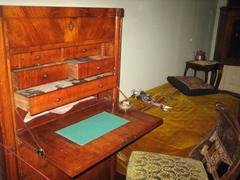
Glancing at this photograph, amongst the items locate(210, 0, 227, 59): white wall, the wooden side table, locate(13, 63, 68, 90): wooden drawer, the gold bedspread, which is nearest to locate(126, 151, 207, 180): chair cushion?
the gold bedspread

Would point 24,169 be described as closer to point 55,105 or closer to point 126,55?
point 55,105

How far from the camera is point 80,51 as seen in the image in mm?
1644

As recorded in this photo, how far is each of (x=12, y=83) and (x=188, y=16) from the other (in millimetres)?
3329

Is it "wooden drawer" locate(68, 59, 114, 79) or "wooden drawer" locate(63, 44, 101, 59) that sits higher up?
"wooden drawer" locate(63, 44, 101, 59)

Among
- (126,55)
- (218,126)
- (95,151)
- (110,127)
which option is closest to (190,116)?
(218,126)

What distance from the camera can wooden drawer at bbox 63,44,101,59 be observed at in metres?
1.56

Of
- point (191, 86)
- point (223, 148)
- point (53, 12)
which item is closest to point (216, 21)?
point (191, 86)

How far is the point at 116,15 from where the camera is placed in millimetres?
1709

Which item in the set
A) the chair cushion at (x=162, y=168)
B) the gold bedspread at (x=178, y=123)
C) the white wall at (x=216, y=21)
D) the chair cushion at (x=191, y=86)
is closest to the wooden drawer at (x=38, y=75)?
the chair cushion at (x=162, y=168)

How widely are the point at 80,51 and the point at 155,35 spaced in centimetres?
173

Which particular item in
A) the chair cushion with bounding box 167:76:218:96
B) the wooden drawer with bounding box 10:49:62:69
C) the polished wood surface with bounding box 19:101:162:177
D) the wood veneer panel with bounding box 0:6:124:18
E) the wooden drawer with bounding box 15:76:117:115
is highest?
the wood veneer panel with bounding box 0:6:124:18

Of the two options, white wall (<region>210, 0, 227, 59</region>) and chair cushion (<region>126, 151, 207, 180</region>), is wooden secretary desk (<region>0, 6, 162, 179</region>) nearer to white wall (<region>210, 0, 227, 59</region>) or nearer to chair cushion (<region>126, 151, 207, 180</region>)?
chair cushion (<region>126, 151, 207, 180</region>)

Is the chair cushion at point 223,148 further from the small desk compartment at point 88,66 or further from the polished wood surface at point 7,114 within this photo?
the polished wood surface at point 7,114

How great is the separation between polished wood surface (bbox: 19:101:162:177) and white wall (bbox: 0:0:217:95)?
0.83 meters
